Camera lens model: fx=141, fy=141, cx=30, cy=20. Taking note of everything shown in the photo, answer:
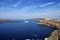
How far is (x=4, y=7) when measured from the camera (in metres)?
2.27

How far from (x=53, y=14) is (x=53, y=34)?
12.8 inches

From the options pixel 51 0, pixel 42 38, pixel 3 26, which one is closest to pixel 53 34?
pixel 42 38

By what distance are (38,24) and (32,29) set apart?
0.13 m

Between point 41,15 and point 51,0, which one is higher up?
point 51,0

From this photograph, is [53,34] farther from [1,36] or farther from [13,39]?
[1,36]

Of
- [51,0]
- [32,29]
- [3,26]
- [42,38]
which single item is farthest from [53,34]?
[3,26]

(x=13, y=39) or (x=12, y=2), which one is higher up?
(x=12, y=2)

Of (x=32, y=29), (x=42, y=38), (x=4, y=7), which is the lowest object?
(x=42, y=38)

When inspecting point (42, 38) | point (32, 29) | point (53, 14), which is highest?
point (53, 14)

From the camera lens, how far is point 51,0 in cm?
229

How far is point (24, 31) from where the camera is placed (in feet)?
7.47

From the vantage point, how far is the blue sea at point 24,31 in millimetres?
2266

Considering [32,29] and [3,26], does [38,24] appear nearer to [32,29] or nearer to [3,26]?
[32,29]

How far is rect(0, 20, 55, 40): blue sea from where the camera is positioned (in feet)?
7.43
